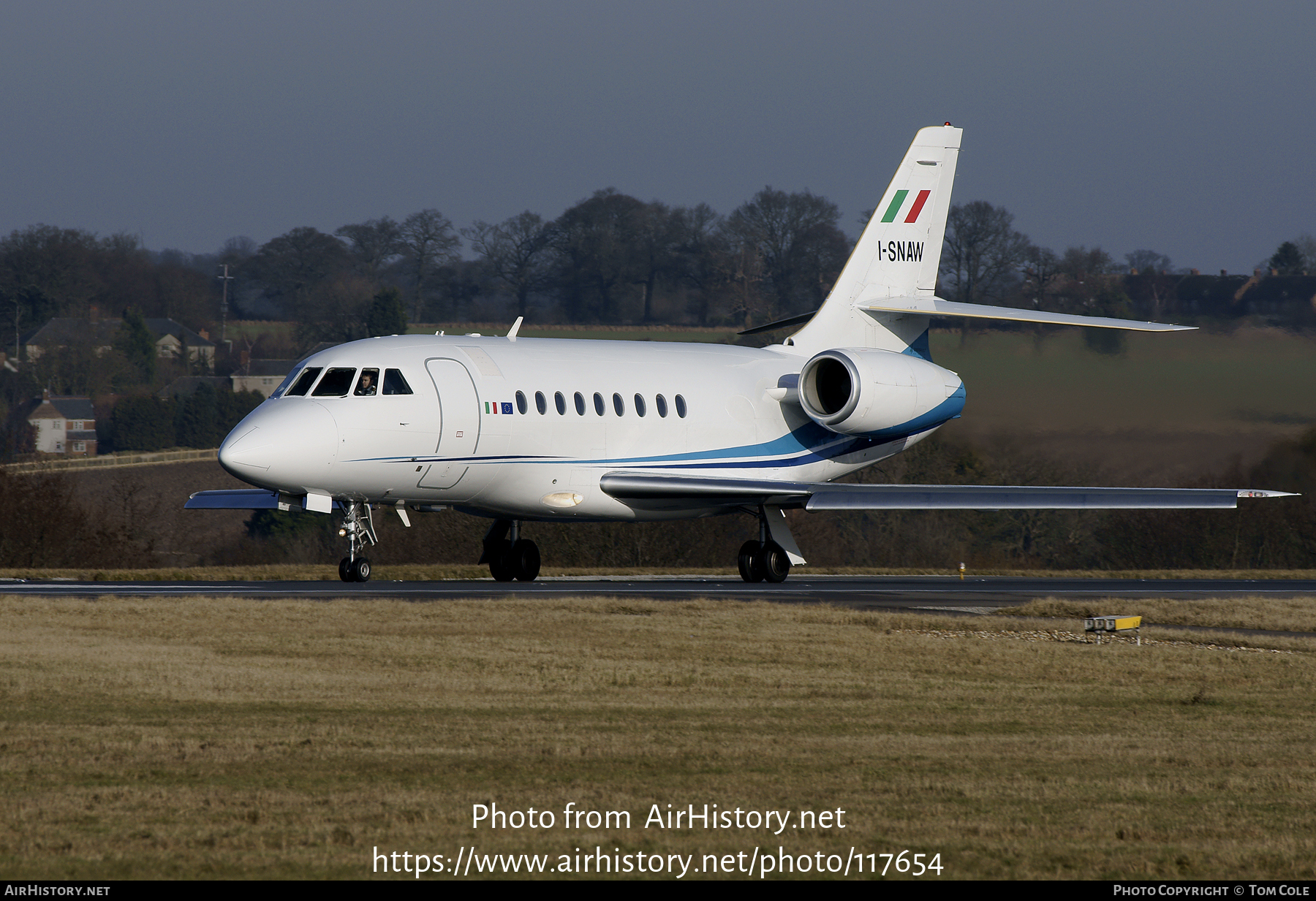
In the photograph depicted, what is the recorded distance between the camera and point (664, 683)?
14.5 meters

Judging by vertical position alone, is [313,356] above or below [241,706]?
above

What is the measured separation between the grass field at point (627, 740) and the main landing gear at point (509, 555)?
9377mm

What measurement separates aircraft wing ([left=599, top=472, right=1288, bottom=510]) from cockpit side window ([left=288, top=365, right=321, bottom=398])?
5.26 metres

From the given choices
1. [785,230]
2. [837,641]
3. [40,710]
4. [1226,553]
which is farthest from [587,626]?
[785,230]

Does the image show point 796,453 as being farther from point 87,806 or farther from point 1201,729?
point 87,806

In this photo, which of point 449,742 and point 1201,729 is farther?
point 1201,729

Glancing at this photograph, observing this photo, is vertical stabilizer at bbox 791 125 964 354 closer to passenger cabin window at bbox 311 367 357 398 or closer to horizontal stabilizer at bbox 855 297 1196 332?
horizontal stabilizer at bbox 855 297 1196 332

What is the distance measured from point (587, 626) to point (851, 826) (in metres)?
10.0

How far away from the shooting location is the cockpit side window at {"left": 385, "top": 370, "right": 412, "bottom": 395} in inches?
981

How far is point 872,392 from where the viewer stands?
29.6 meters

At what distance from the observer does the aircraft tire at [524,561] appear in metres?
28.8

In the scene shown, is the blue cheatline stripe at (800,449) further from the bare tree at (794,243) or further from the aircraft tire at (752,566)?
the bare tree at (794,243)

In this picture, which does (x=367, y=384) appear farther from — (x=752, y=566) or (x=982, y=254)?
(x=982, y=254)

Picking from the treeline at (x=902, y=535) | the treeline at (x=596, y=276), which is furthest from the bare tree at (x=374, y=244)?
the treeline at (x=902, y=535)
